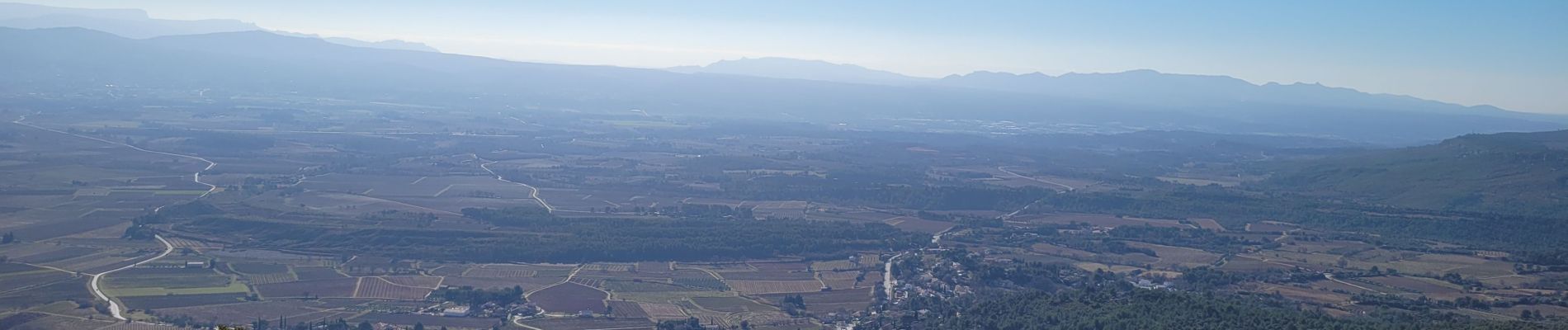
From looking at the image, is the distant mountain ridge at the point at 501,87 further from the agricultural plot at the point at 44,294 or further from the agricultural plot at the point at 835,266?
the agricultural plot at the point at 835,266

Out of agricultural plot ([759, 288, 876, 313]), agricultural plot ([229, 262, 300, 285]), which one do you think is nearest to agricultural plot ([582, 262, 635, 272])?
agricultural plot ([759, 288, 876, 313])

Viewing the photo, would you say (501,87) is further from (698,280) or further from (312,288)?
(312,288)

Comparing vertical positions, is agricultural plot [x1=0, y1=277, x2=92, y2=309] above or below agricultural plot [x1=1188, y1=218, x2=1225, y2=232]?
above

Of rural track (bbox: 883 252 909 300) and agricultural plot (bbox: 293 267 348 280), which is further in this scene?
rural track (bbox: 883 252 909 300)

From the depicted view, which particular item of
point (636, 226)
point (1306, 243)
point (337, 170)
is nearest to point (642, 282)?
point (636, 226)

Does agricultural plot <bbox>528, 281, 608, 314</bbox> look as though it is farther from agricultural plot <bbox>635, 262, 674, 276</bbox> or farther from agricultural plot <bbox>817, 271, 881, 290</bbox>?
agricultural plot <bbox>817, 271, 881, 290</bbox>

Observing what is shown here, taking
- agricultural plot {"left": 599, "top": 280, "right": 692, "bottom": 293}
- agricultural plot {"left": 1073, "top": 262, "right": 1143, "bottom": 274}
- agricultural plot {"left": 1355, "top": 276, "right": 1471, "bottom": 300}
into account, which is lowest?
agricultural plot {"left": 599, "top": 280, "right": 692, "bottom": 293}
